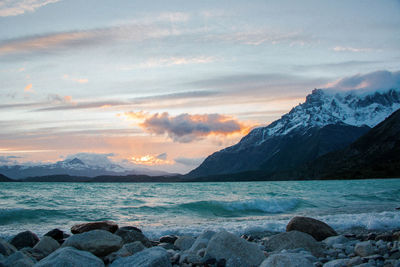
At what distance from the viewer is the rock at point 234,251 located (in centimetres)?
991

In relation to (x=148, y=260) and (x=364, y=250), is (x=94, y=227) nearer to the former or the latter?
(x=148, y=260)

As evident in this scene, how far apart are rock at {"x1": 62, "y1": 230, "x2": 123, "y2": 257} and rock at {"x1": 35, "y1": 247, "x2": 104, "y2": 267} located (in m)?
1.22

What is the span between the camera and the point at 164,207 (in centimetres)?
3309

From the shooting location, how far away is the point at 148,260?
9.06 metres

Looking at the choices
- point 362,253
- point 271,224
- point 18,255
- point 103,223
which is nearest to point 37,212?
point 103,223

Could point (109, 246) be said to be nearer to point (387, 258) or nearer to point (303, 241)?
point (303, 241)

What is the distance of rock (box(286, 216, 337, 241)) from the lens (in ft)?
50.2

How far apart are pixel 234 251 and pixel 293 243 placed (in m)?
3.16

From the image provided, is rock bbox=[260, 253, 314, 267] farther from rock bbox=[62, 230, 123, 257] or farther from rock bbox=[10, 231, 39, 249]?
rock bbox=[10, 231, 39, 249]

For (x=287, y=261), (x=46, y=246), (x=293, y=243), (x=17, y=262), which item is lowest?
(x=293, y=243)

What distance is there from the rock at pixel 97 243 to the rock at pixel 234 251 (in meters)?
2.73

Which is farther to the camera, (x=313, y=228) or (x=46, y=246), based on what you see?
(x=313, y=228)

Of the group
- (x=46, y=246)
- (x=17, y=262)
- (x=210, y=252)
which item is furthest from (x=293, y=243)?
(x=46, y=246)

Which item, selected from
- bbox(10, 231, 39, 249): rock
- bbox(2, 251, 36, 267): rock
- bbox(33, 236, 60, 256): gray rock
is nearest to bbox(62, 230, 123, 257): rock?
bbox(2, 251, 36, 267): rock
